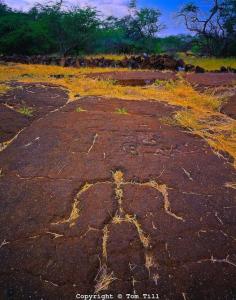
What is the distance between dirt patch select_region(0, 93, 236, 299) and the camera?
1.52 metres

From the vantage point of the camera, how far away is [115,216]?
191 centimetres

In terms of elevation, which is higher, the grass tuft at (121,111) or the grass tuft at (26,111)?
the grass tuft at (121,111)

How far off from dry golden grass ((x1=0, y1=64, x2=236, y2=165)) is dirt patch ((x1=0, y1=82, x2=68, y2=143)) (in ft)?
1.00

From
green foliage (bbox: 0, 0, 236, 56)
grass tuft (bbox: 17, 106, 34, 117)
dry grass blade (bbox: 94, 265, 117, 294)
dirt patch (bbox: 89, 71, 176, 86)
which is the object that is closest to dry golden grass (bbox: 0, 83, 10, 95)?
grass tuft (bbox: 17, 106, 34, 117)

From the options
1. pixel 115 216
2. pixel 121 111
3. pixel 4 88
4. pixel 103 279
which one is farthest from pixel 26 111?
pixel 103 279

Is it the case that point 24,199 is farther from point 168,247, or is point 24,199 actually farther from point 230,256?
point 230,256

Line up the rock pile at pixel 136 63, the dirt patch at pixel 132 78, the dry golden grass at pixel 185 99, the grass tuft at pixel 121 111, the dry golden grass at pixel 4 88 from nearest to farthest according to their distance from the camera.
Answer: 1. the dry golden grass at pixel 185 99
2. the grass tuft at pixel 121 111
3. the dry golden grass at pixel 4 88
4. the dirt patch at pixel 132 78
5. the rock pile at pixel 136 63

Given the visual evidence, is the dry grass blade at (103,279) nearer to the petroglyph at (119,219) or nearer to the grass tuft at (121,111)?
the petroglyph at (119,219)

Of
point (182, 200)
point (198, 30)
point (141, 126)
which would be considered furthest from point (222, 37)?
point (182, 200)

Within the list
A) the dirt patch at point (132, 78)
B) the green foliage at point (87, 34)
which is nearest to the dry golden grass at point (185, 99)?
the dirt patch at point (132, 78)

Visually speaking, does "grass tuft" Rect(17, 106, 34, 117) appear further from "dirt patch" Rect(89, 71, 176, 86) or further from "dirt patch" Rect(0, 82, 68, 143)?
"dirt patch" Rect(89, 71, 176, 86)

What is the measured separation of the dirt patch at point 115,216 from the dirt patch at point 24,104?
35 centimetres

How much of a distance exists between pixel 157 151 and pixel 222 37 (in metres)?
17.6

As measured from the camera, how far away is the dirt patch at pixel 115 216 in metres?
1.52
